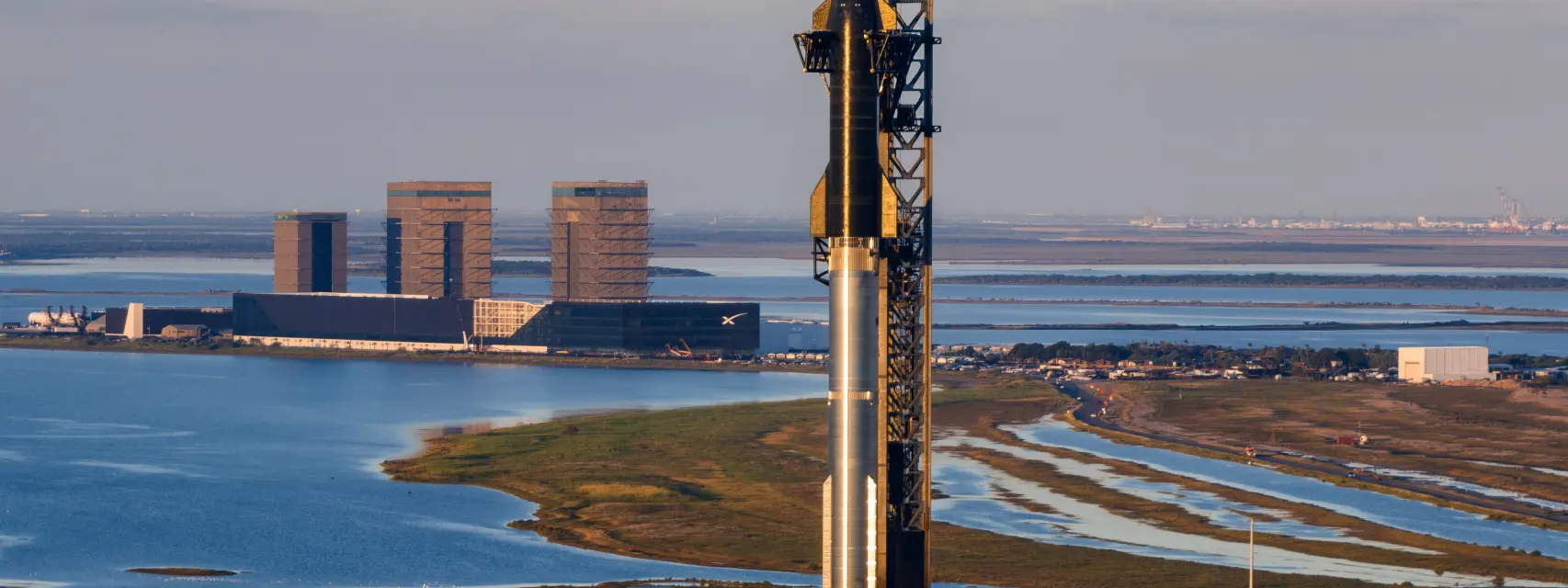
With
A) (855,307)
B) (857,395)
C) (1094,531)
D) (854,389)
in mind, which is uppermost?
(855,307)

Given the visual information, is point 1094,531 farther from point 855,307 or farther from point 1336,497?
point 855,307

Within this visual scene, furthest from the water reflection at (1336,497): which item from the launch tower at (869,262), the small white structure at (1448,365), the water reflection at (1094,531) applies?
the small white structure at (1448,365)

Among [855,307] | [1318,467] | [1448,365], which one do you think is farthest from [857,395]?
[1448,365]

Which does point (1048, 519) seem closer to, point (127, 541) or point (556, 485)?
point (556, 485)

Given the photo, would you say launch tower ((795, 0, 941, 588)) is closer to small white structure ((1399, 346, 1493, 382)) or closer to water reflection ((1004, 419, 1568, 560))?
water reflection ((1004, 419, 1568, 560))

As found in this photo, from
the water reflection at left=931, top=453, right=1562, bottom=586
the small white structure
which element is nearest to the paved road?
the water reflection at left=931, top=453, right=1562, bottom=586

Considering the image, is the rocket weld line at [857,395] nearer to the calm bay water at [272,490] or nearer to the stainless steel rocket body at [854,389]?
the stainless steel rocket body at [854,389]

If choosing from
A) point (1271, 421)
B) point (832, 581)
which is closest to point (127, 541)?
point (832, 581)
